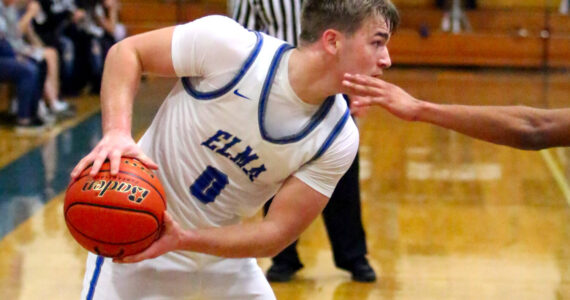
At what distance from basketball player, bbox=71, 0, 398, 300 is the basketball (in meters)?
0.23

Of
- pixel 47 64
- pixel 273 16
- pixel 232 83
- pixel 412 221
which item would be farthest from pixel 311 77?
pixel 47 64

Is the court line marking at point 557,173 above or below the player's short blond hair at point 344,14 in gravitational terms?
below

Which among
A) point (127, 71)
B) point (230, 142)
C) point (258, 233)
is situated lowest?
point (258, 233)

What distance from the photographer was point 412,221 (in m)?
6.18

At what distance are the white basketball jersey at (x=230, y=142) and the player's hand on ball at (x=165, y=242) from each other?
490 mm

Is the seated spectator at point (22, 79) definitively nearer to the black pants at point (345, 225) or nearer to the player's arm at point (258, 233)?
the black pants at point (345, 225)

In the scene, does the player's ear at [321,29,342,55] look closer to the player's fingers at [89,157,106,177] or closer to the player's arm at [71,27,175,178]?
the player's arm at [71,27,175,178]

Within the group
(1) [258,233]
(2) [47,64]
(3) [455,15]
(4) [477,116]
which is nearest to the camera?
(4) [477,116]

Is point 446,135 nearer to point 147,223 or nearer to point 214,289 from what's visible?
point 214,289

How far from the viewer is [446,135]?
8.83m

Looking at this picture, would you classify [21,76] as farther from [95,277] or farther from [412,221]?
[95,277]

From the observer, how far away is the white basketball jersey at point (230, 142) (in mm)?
3018

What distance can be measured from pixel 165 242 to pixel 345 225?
254 cm

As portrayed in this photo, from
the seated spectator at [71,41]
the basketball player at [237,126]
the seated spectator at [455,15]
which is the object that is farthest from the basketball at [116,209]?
the seated spectator at [455,15]
